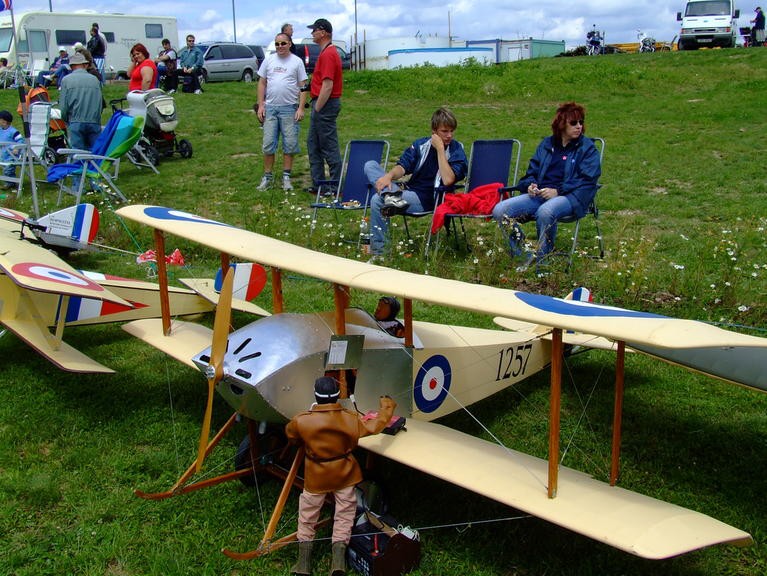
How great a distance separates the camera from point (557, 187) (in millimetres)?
7035

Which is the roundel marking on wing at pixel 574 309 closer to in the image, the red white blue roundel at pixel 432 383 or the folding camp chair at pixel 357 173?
the red white blue roundel at pixel 432 383

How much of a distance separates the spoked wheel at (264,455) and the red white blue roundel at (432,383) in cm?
81

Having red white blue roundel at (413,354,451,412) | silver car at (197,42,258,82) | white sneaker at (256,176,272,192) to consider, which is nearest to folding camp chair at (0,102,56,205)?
white sneaker at (256,176,272,192)

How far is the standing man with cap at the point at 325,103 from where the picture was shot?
31.5ft

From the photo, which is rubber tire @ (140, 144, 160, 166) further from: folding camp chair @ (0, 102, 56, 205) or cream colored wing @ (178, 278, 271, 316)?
cream colored wing @ (178, 278, 271, 316)

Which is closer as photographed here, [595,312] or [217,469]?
[595,312]

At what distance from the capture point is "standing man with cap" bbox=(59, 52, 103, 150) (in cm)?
1123

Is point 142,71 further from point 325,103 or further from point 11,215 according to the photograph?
point 11,215

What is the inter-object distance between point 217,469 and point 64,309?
174 centimetres

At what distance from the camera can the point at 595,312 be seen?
3229 mm

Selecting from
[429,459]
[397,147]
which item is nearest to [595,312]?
[429,459]

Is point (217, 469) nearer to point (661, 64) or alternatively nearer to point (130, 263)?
point (130, 263)

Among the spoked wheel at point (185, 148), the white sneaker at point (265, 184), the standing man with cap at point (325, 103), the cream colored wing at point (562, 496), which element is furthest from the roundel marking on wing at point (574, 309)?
the spoked wheel at point (185, 148)

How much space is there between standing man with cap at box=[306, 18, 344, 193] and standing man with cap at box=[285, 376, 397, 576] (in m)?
6.39
